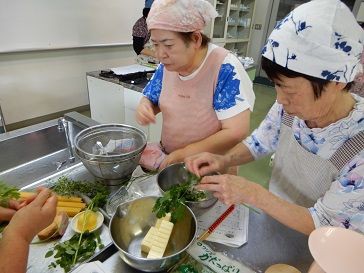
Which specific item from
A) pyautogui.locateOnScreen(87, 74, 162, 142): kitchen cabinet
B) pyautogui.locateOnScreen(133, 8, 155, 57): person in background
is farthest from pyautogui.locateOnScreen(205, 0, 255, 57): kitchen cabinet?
pyautogui.locateOnScreen(87, 74, 162, 142): kitchen cabinet

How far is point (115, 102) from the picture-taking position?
2.81 m

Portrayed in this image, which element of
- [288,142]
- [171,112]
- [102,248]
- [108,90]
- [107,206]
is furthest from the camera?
[108,90]

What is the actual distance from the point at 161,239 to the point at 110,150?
542mm

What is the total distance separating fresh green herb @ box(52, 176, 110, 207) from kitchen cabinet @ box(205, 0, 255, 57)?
4.58 metres

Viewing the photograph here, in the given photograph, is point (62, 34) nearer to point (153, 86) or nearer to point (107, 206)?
point (153, 86)

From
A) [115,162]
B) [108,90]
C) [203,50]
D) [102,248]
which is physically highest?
[203,50]

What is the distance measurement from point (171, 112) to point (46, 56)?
9.59 feet

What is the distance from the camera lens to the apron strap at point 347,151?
872 millimetres

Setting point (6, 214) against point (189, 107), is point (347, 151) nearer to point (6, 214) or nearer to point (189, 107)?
point (189, 107)

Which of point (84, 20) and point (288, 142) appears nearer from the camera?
point (288, 142)

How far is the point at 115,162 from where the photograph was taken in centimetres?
106

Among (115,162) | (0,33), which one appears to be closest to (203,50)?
(115,162)

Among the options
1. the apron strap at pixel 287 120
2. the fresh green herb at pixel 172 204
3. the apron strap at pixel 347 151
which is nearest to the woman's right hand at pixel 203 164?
the fresh green herb at pixel 172 204

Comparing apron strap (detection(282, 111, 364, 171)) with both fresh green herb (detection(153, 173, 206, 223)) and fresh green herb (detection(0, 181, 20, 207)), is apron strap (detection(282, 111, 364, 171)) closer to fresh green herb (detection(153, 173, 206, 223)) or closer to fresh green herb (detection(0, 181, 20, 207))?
fresh green herb (detection(153, 173, 206, 223))
